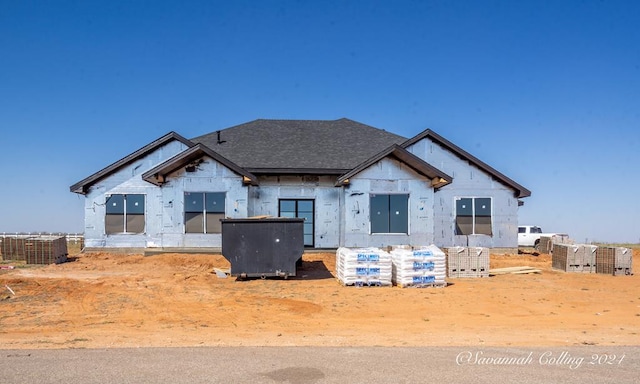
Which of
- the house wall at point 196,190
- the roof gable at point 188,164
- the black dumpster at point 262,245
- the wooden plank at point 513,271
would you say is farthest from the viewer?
the house wall at point 196,190

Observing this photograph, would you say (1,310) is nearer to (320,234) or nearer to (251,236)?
(251,236)

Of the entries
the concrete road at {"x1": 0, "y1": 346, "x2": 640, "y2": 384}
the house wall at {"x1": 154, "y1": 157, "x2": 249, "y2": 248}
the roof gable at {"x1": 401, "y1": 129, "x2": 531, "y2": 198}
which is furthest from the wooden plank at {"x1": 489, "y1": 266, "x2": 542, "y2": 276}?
the concrete road at {"x1": 0, "y1": 346, "x2": 640, "y2": 384}

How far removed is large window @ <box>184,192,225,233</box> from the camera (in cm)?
2273

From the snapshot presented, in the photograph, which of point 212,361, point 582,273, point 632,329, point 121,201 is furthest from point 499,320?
point 121,201

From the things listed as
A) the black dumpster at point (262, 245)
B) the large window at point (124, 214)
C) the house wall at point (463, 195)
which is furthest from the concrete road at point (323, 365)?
the house wall at point (463, 195)

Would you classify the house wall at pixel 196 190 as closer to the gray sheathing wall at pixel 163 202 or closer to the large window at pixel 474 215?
the gray sheathing wall at pixel 163 202

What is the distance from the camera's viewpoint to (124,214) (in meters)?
23.5

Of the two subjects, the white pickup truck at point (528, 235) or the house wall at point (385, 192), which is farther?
the white pickup truck at point (528, 235)

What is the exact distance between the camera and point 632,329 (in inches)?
429

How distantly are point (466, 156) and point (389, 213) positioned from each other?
221 inches

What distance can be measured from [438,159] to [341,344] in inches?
712

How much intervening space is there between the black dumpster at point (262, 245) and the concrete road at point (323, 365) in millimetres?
8267

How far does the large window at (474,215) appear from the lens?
84.3ft

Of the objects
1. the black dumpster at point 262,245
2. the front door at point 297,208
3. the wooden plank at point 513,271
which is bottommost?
the wooden plank at point 513,271
